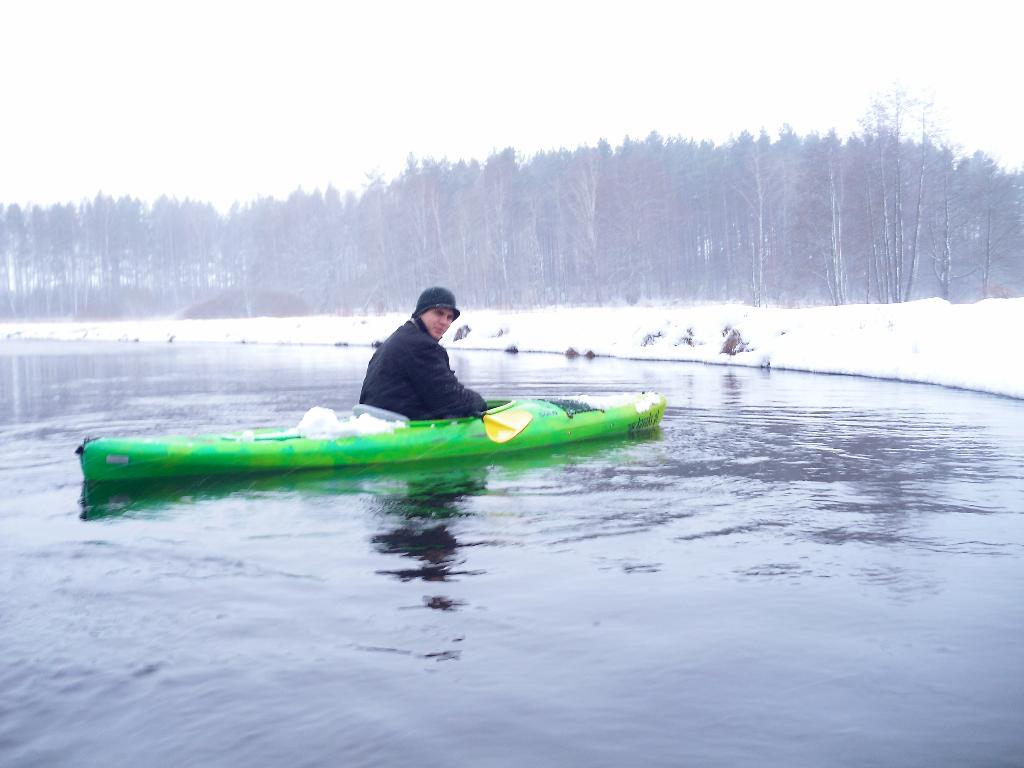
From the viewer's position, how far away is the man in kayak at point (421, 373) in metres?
8.40

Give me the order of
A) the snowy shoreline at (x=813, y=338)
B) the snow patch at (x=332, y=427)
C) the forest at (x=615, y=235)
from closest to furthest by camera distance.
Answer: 1. the snow patch at (x=332, y=427)
2. the snowy shoreline at (x=813, y=338)
3. the forest at (x=615, y=235)

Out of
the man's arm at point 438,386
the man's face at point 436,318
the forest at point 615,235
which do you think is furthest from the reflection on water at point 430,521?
the forest at point 615,235

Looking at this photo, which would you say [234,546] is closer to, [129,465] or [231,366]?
[129,465]

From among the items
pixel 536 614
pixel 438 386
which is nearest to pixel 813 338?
pixel 438 386

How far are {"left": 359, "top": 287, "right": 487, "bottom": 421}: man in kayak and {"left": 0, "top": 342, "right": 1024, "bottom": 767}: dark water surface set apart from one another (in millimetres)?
685

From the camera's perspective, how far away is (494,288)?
5869cm

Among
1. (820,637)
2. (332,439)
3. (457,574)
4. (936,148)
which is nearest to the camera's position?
(820,637)

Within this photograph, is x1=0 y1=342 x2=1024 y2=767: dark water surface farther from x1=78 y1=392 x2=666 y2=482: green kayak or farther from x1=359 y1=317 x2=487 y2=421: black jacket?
x1=359 y1=317 x2=487 y2=421: black jacket

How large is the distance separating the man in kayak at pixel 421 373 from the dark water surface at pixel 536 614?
685 mm

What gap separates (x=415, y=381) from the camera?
859cm

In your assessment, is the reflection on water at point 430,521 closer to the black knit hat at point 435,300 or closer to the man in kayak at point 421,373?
the man in kayak at point 421,373

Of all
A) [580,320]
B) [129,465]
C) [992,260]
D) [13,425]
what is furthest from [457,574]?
[992,260]

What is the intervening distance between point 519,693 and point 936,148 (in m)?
36.2

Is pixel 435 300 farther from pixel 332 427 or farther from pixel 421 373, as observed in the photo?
pixel 332 427
